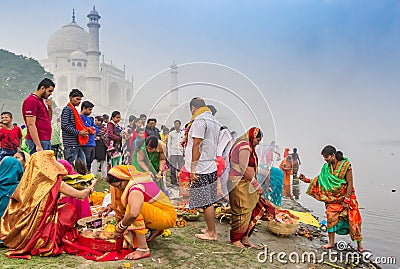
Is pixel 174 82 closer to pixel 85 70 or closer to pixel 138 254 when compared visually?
pixel 138 254

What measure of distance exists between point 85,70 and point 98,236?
2019 inches

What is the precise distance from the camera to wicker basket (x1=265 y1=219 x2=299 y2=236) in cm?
553

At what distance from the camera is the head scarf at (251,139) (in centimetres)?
439

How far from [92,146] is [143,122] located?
3.09 meters

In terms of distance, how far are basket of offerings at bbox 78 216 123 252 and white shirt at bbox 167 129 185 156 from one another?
4.71 feet

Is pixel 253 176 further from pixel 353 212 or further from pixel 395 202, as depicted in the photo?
pixel 395 202

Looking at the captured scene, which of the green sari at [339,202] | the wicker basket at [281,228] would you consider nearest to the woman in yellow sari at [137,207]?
the wicker basket at [281,228]

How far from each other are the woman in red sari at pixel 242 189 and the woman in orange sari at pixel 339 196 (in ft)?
3.90

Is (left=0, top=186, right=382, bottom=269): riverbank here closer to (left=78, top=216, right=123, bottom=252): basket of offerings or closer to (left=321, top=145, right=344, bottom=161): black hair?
(left=78, top=216, right=123, bottom=252): basket of offerings

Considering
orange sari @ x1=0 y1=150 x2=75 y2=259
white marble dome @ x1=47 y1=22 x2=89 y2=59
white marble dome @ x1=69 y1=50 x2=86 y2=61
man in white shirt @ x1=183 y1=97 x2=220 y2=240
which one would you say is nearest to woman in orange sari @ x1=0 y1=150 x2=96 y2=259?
orange sari @ x1=0 y1=150 x2=75 y2=259

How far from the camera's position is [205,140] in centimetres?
435

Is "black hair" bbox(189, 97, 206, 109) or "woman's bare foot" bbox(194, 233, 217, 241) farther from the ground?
"black hair" bbox(189, 97, 206, 109)

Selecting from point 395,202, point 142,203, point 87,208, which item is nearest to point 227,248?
point 142,203

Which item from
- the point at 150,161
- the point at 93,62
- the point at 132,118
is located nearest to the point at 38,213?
the point at 132,118
